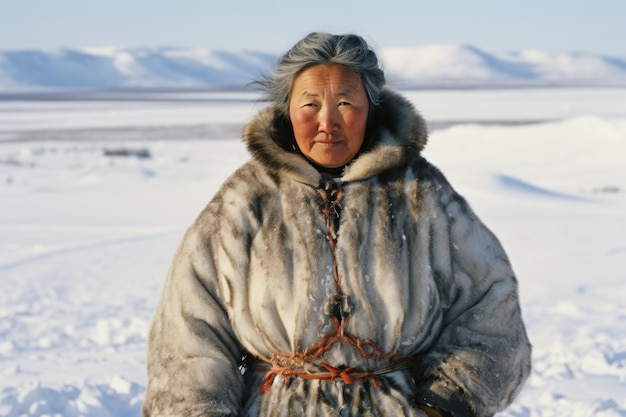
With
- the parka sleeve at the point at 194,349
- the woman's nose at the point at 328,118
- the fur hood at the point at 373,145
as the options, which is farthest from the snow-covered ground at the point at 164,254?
the parka sleeve at the point at 194,349

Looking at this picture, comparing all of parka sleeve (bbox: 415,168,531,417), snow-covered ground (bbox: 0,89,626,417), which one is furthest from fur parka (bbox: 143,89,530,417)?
A: snow-covered ground (bbox: 0,89,626,417)

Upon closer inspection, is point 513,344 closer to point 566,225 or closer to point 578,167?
point 566,225

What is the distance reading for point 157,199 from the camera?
10891mm

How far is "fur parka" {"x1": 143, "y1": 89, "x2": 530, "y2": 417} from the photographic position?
5.59 ft

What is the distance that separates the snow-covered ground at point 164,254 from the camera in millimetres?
4266

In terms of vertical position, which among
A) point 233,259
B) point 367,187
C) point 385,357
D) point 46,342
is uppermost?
point 367,187

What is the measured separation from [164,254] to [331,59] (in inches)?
241

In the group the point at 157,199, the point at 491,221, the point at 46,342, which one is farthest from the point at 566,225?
the point at 46,342

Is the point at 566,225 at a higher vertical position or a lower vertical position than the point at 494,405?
lower

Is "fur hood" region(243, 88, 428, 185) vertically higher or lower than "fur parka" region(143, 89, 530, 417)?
higher

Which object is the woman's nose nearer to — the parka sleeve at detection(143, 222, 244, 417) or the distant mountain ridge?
the parka sleeve at detection(143, 222, 244, 417)

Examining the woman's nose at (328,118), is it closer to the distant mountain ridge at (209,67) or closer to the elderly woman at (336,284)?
the elderly woman at (336,284)

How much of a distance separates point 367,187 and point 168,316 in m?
0.44

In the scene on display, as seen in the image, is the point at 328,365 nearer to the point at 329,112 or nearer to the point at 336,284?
the point at 336,284
